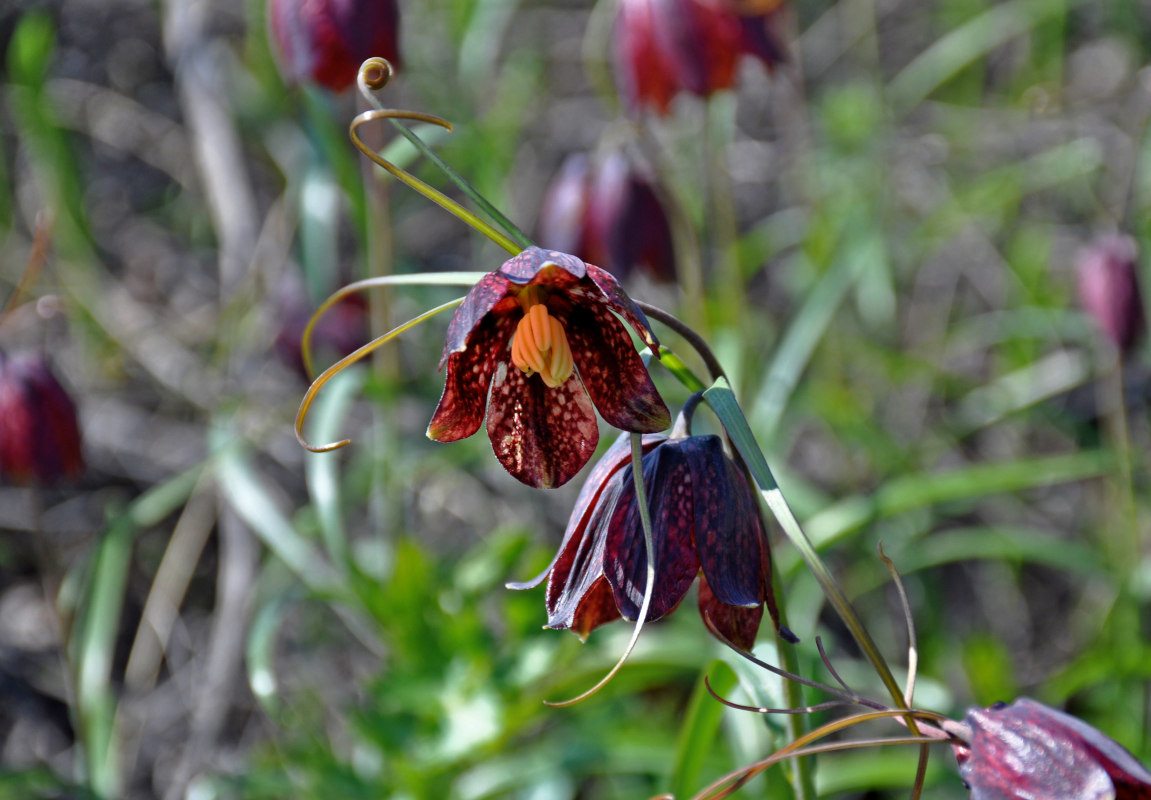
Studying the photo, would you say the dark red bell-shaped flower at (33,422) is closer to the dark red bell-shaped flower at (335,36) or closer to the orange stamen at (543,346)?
the dark red bell-shaped flower at (335,36)

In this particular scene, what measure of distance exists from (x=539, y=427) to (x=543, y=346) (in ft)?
0.23

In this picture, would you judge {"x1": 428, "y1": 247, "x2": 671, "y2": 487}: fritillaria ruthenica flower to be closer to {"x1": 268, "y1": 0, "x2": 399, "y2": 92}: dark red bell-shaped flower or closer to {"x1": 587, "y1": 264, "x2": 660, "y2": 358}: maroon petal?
{"x1": 587, "y1": 264, "x2": 660, "y2": 358}: maroon petal

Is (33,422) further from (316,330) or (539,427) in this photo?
(539,427)

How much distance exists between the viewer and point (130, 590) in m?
1.94

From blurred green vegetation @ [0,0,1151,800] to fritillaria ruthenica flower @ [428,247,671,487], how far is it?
0.84ft

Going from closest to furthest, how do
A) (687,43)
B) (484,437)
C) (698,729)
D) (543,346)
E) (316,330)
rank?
1. (543,346)
2. (698,729)
3. (687,43)
4. (484,437)
5. (316,330)

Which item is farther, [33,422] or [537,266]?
[33,422]

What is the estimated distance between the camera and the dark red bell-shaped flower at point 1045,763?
2.20 ft

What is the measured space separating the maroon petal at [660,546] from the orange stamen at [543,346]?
10cm

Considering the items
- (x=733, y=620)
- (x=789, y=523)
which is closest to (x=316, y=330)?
(x=733, y=620)

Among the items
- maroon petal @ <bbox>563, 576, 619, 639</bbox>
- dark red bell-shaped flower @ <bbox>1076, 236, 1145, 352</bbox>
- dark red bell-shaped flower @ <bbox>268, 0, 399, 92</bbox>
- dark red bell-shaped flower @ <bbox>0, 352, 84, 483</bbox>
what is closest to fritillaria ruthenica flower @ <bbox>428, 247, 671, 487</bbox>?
maroon petal @ <bbox>563, 576, 619, 639</bbox>

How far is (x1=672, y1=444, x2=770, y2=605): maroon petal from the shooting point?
669 mm

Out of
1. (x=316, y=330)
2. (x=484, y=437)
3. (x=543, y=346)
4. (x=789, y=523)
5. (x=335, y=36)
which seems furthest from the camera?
(x=316, y=330)

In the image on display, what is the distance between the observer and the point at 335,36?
1.26 m
